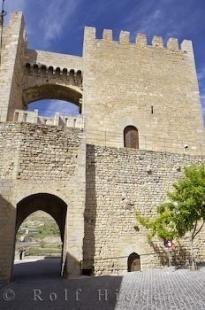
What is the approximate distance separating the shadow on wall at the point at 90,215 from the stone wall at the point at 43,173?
0.62m

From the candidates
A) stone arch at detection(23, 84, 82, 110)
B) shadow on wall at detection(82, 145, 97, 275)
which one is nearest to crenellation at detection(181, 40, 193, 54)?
stone arch at detection(23, 84, 82, 110)

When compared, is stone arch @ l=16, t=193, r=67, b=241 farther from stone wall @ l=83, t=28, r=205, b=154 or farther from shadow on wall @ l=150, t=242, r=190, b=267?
stone wall @ l=83, t=28, r=205, b=154

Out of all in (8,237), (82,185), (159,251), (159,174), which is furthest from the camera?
(159,174)

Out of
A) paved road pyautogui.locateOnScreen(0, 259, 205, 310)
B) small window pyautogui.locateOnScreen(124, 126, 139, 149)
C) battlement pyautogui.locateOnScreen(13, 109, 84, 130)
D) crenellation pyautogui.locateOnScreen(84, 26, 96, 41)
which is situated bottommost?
paved road pyautogui.locateOnScreen(0, 259, 205, 310)

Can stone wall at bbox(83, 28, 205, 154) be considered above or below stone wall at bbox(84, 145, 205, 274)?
above

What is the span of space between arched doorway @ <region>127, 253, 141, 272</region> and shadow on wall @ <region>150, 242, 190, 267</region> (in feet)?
2.47

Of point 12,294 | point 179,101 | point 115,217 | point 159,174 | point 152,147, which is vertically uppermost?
point 179,101

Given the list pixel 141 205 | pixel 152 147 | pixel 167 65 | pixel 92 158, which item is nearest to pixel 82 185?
pixel 92 158

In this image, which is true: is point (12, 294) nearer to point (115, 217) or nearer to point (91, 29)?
point (115, 217)

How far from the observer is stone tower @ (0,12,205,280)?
980 cm

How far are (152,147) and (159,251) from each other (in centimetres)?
613

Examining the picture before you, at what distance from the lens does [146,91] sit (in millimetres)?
16797

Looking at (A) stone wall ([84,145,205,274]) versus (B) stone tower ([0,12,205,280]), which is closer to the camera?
(B) stone tower ([0,12,205,280])

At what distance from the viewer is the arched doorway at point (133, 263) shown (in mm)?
10500
